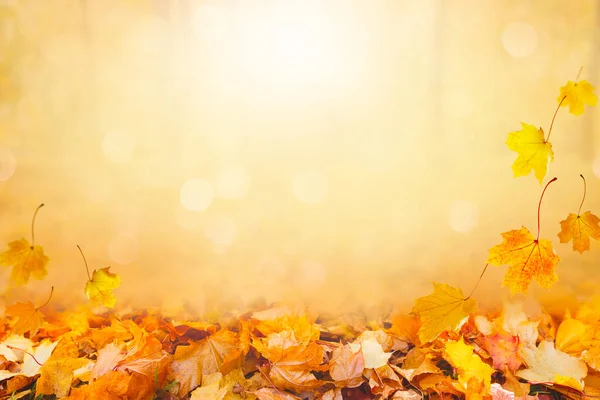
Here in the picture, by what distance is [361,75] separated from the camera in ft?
3.90

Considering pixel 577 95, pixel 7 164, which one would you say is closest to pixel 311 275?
pixel 577 95

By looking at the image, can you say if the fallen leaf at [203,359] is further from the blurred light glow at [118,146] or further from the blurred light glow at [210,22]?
the blurred light glow at [210,22]

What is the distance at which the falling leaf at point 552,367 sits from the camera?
74 cm

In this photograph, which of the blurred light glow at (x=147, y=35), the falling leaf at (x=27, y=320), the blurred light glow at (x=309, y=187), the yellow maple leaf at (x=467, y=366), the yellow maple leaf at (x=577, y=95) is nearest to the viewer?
the yellow maple leaf at (x=467, y=366)

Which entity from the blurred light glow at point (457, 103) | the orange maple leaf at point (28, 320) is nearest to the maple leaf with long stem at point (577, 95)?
the blurred light glow at point (457, 103)

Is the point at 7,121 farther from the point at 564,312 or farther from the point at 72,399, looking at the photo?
the point at 564,312

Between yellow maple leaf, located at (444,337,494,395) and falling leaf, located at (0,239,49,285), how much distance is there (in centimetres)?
87

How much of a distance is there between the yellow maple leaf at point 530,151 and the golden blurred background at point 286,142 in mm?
448

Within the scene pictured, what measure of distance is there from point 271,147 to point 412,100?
0.43 meters

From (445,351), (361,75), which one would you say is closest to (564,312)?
(445,351)

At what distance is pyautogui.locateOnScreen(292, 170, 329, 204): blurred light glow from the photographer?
1.25m

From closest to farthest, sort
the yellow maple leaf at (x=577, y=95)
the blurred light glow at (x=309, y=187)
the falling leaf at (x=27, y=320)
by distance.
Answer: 1. the yellow maple leaf at (x=577, y=95)
2. the falling leaf at (x=27, y=320)
3. the blurred light glow at (x=309, y=187)

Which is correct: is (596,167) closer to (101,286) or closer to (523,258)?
(523,258)

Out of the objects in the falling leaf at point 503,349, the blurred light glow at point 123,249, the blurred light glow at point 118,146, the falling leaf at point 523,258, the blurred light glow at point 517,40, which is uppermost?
the blurred light glow at point 517,40
